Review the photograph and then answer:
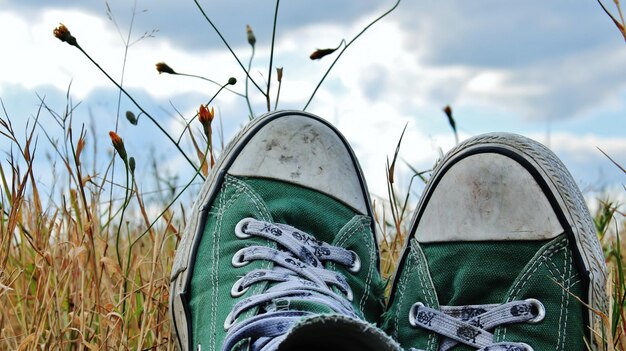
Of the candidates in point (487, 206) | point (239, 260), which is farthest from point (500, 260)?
point (239, 260)

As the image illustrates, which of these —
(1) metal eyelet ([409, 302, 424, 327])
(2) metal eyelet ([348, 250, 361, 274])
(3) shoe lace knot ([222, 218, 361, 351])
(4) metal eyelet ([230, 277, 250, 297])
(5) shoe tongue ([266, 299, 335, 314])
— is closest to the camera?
(3) shoe lace knot ([222, 218, 361, 351])

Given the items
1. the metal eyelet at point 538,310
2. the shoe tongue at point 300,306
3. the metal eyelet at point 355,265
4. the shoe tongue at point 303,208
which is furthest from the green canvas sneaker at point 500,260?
the shoe tongue at point 300,306

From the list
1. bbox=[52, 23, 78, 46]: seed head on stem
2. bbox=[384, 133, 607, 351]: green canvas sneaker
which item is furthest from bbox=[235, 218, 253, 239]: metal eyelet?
bbox=[52, 23, 78, 46]: seed head on stem

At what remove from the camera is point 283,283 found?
6.61ft

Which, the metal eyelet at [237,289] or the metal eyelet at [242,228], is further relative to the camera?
the metal eyelet at [242,228]

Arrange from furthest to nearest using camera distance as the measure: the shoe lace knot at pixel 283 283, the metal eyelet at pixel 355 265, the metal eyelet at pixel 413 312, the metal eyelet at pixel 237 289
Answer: the metal eyelet at pixel 355 265 → the metal eyelet at pixel 413 312 → the metal eyelet at pixel 237 289 → the shoe lace knot at pixel 283 283

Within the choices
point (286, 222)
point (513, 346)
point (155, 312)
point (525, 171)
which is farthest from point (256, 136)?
point (513, 346)

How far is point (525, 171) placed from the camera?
2281mm

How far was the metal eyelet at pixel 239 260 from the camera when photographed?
2227 mm

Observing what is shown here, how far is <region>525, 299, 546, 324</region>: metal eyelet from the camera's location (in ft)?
6.91

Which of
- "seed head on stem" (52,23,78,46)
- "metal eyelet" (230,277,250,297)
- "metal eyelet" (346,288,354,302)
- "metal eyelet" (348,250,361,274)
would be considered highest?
"seed head on stem" (52,23,78,46)

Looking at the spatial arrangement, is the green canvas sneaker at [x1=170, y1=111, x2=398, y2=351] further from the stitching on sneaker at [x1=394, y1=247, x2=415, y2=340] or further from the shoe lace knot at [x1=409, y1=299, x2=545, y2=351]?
the shoe lace knot at [x1=409, y1=299, x2=545, y2=351]

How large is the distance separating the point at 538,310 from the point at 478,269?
191mm

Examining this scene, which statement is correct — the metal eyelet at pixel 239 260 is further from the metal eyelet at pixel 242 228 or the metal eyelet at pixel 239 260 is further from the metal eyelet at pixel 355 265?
the metal eyelet at pixel 355 265
